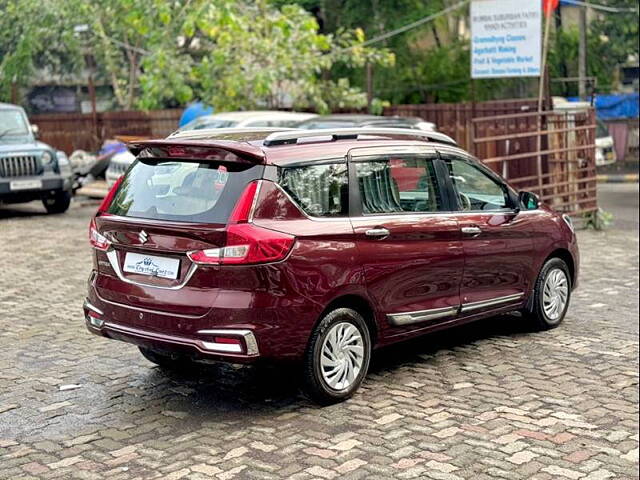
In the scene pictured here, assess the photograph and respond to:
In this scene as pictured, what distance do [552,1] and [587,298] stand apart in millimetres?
8401

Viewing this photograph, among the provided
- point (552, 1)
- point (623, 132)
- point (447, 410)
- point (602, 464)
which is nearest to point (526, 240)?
point (447, 410)

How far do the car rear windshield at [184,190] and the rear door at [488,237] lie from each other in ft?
6.70

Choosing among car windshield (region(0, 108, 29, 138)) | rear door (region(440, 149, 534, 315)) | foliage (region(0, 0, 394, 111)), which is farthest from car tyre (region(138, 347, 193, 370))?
foliage (region(0, 0, 394, 111))

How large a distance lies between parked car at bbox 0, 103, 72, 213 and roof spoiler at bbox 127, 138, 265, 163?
10.6m

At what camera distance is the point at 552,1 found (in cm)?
1722

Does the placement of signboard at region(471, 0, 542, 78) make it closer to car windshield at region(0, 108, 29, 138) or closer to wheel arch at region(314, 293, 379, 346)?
car windshield at region(0, 108, 29, 138)

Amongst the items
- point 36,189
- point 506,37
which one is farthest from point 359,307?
point 36,189

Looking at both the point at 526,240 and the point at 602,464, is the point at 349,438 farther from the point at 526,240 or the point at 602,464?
the point at 526,240

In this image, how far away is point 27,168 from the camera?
16.9m

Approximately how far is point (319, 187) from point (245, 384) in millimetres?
1483

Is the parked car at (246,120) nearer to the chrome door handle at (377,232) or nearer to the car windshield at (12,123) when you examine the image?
the car windshield at (12,123)

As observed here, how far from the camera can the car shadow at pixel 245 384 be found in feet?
21.2

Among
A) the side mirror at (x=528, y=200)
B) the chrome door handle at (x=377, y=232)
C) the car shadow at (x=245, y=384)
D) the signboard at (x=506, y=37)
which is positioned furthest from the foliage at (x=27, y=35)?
the chrome door handle at (x=377, y=232)

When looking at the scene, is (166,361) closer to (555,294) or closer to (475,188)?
(475,188)
